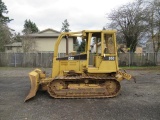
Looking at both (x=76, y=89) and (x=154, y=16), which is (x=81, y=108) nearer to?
(x=76, y=89)

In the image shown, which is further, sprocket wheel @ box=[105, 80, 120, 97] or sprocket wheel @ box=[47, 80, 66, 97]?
sprocket wheel @ box=[105, 80, 120, 97]

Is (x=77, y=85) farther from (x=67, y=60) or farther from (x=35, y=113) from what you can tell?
(x=35, y=113)

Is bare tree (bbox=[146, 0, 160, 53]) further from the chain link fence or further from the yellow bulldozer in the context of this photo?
the yellow bulldozer

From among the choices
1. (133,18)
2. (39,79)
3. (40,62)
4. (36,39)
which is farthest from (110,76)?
(36,39)

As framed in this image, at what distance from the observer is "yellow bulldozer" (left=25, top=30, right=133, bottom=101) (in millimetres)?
7992

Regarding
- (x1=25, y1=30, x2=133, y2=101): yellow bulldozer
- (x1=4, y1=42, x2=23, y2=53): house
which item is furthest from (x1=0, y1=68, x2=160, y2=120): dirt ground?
(x1=4, y1=42, x2=23, y2=53): house

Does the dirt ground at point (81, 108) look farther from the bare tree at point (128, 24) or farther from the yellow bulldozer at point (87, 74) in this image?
the bare tree at point (128, 24)

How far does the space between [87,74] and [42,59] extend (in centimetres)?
1453

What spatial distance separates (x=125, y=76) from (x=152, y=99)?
1.34m

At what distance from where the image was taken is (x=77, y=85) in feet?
26.6

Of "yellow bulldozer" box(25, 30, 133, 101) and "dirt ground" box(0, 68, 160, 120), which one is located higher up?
"yellow bulldozer" box(25, 30, 133, 101)

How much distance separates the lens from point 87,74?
8.39 m

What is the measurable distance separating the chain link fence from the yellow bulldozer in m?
13.6

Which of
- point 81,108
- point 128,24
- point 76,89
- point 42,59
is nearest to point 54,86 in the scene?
point 76,89
